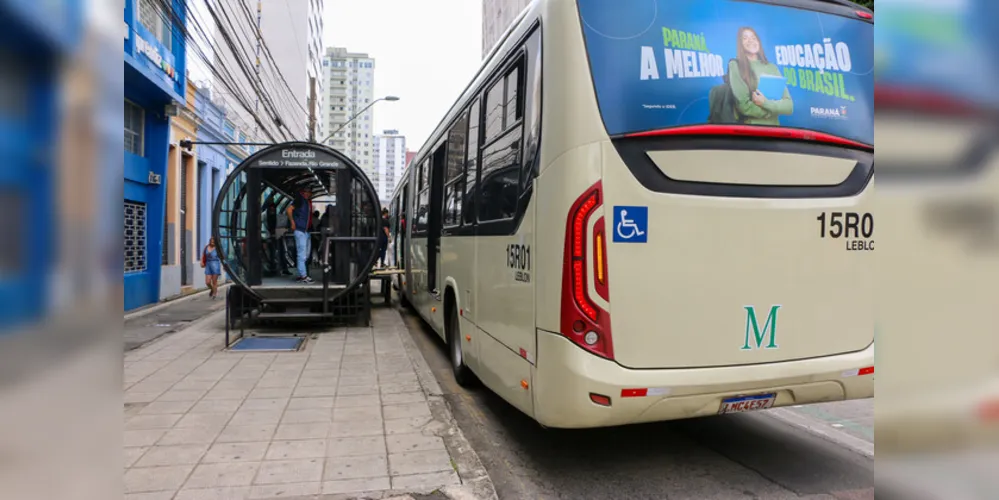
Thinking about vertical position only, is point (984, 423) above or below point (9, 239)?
below

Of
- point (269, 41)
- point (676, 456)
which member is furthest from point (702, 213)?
point (269, 41)

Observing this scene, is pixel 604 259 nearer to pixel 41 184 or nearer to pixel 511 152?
pixel 511 152

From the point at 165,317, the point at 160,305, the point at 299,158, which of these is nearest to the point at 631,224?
the point at 299,158

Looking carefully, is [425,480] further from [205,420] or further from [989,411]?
[989,411]

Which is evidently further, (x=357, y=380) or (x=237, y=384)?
(x=357, y=380)

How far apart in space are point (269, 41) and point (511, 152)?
4019cm

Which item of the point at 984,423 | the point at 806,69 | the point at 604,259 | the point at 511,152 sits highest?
the point at 806,69

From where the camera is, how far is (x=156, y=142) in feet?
44.5

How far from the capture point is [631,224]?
3.37m

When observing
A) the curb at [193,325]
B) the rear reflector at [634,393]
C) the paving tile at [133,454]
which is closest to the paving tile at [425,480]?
the rear reflector at [634,393]

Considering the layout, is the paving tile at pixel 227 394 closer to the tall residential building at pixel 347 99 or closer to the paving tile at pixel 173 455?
the paving tile at pixel 173 455

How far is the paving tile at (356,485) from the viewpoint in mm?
3729

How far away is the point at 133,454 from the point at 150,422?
2.82 feet

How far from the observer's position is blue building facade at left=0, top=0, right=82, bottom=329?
0.67 meters
